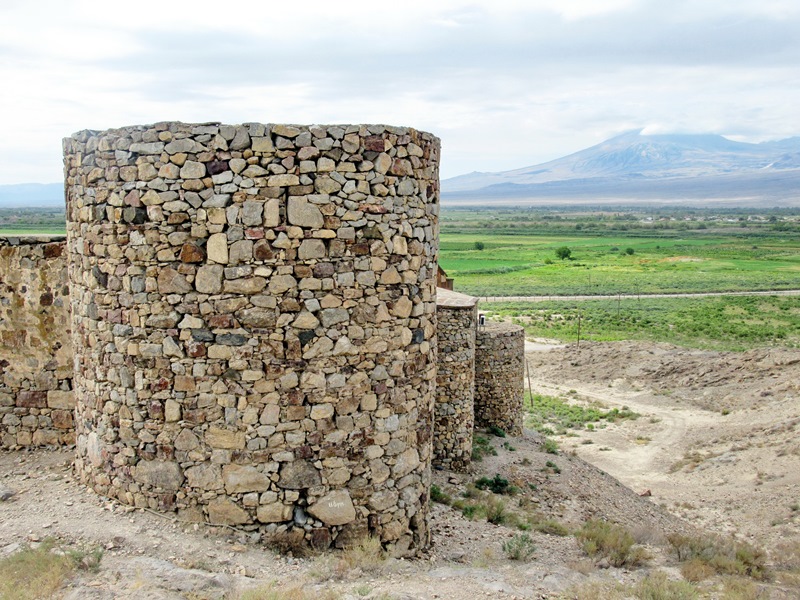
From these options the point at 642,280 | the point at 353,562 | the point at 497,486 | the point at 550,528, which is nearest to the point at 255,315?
the point at 353,562

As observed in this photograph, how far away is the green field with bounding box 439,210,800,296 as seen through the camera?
193 feet

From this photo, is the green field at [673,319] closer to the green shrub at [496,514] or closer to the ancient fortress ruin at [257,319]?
the green shrub at [496,514]

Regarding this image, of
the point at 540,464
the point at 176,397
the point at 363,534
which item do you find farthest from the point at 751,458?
the point at 176,397

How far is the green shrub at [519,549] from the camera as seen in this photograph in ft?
25.4

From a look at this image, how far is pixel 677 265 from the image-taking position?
7406 centimetres

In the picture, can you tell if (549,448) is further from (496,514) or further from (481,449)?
(496,514)

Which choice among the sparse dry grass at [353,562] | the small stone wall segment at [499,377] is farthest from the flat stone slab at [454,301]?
the sparse dry grass at [353,562]

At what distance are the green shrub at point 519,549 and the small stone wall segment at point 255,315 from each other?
153cm

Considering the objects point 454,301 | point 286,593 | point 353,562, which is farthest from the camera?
point 454,301

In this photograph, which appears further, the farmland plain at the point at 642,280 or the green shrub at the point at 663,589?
the farmland plain at the point at 642,280

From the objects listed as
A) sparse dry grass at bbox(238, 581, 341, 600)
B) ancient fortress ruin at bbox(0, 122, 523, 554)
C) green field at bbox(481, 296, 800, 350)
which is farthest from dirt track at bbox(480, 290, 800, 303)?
sparse dry grass at bbox(238, 581, 341, 600)

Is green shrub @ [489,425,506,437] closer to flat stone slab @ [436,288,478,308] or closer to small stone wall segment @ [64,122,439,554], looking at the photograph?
flat stone slab @ [436,288,478,308]

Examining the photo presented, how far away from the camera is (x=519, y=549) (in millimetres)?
7781

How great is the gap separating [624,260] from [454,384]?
70.6 meters
